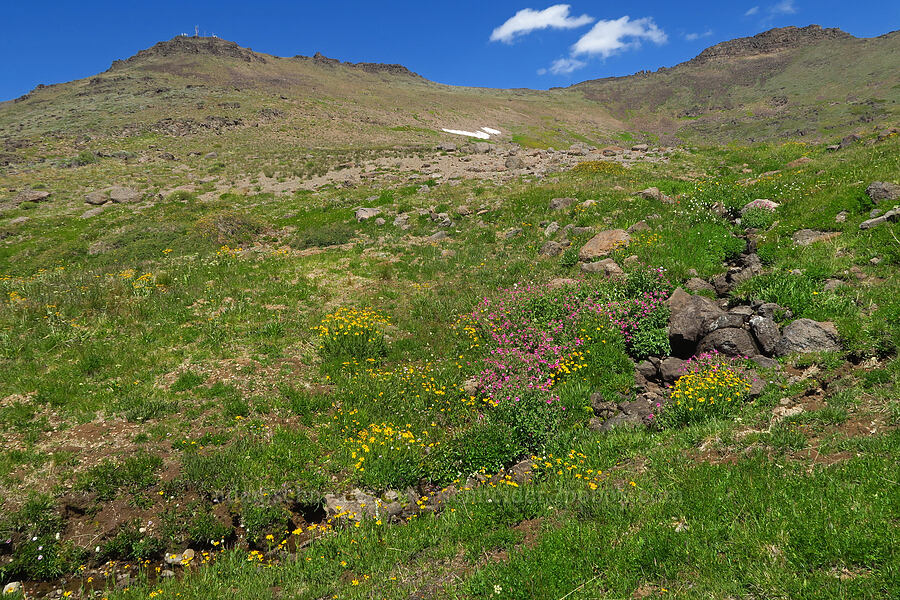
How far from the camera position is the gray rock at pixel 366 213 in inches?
990

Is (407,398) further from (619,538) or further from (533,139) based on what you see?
(533,139)

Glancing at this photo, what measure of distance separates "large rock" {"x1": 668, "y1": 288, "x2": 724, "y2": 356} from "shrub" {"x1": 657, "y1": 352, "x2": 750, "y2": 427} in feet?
4.66

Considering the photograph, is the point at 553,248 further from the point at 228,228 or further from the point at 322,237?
the point at 228,228

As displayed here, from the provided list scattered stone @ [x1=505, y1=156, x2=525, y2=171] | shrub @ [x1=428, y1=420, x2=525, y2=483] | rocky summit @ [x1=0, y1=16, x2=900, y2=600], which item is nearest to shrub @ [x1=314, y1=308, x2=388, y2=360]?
rocky summit @ [x1=0, y1=16, x2=900, y2=600]

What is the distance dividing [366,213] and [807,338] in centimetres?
2188

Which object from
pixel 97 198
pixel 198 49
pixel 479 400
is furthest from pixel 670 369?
pixel 198 49

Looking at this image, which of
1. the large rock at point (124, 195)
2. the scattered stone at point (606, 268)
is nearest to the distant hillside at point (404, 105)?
the large rock at point (124, 195)

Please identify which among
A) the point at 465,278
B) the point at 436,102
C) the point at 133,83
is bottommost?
the point at 465,278

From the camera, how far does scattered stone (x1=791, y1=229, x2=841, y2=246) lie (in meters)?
12.2

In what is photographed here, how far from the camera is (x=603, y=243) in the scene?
52.5 ft

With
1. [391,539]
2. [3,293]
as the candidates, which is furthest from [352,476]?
[3,293]

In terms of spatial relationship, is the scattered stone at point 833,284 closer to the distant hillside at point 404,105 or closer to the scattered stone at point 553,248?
the scattered stone at point 553,248

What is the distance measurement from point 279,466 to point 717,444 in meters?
7.64

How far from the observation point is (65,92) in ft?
322
